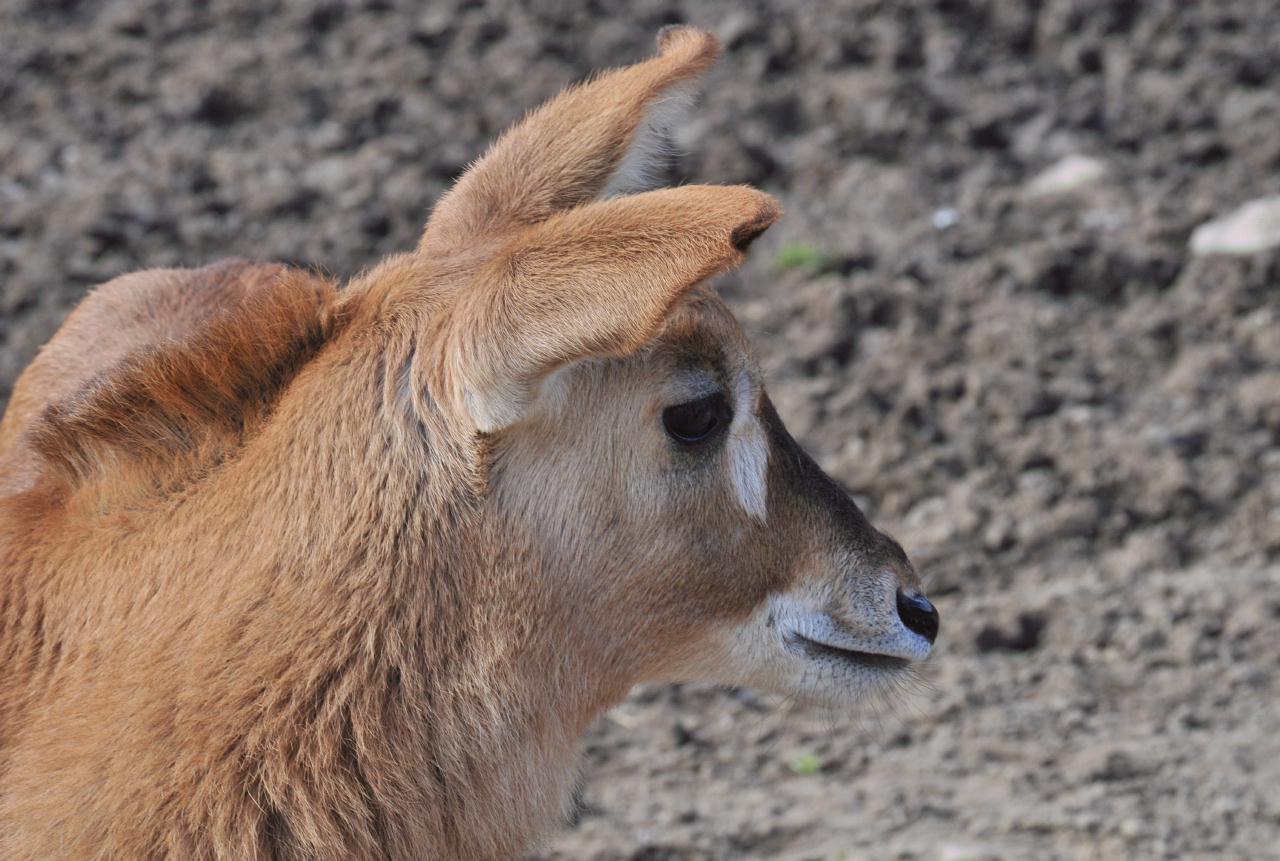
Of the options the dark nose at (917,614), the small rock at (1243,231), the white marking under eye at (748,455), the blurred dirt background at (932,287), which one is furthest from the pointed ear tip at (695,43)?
the small rock at (1243,231)

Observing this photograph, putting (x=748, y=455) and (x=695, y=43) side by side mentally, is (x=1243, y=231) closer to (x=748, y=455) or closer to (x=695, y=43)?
(x=695, y=43)

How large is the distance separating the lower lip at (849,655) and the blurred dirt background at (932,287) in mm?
646

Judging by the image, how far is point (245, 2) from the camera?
7742 mm

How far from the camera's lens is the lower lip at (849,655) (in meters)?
3.34

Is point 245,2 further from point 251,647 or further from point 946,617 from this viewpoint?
point 251,647

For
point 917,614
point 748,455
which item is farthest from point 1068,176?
point 748,455

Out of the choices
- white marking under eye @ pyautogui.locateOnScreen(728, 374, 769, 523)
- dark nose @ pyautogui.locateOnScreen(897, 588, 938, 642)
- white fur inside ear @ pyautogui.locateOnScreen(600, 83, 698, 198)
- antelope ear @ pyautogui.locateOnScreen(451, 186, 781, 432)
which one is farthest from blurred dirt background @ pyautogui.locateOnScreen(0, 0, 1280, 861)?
antelope ear @ pyautogui.locateOnScreen(451, 186, 781, 432)

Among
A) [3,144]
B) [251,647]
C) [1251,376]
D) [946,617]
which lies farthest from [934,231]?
[251,647]

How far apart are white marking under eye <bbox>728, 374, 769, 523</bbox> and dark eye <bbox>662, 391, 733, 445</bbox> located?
0.04m

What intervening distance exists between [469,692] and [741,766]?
1.98 metres

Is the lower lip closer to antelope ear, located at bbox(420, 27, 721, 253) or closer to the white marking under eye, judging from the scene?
the white marking under eye

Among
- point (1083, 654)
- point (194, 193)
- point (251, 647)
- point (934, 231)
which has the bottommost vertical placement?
point (1083, 654)

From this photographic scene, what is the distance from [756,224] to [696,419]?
2.16 ft

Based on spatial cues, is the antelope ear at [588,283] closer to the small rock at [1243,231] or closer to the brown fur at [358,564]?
the brown fur at [358,564]
